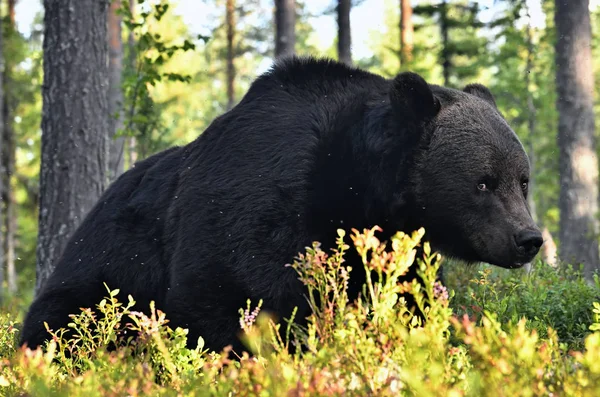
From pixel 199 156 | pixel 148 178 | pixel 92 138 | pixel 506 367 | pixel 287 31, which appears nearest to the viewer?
pixel 506 367

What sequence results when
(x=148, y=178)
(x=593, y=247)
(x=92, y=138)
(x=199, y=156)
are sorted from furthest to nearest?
(x=593, y=247)
(x=92, y=138)
(x=148, y=178)
(x=199, y=156)

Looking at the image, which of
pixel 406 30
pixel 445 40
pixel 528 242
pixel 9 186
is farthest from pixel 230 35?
pixel 528 242

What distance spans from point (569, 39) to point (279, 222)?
40.7 ft

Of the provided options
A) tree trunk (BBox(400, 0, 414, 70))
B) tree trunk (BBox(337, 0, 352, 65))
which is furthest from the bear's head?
tree trunk (BBox(400, 0, 414, 70))

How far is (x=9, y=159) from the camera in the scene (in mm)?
26406

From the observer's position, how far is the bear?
190 inches

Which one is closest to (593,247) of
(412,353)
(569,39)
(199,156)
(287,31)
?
(569,39)

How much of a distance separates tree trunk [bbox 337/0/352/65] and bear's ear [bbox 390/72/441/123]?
40.5ft

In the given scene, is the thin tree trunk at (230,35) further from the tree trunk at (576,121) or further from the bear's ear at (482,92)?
the bear's ear at (482,92)

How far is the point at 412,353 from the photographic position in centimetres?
281

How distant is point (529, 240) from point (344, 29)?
1359 centimetres

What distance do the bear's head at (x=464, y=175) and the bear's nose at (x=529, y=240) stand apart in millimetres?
64

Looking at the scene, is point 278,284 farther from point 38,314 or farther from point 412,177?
point 38,314

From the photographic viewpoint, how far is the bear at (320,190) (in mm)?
4820
